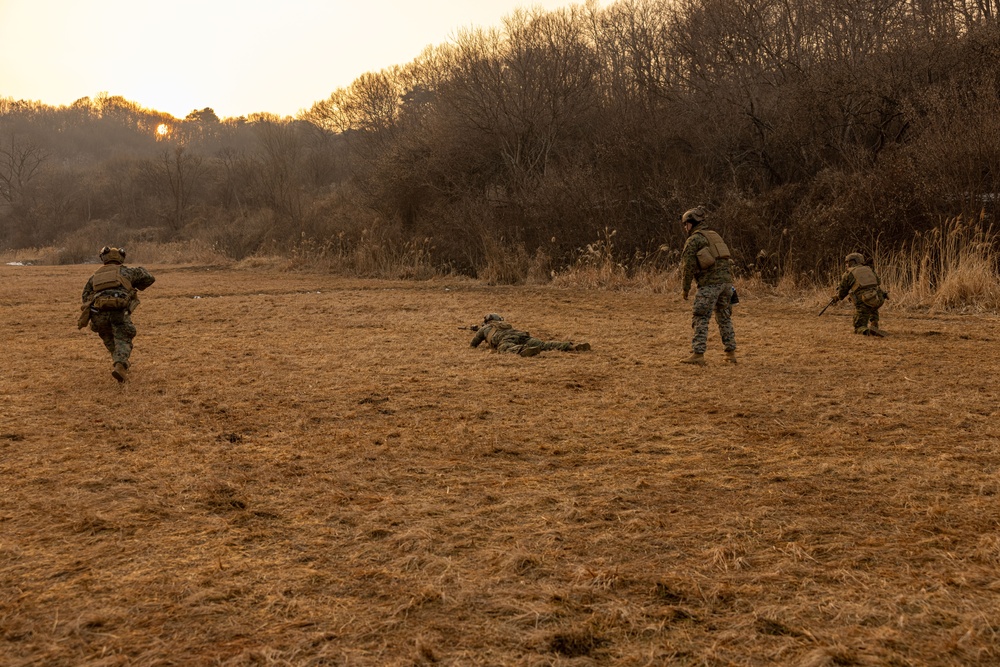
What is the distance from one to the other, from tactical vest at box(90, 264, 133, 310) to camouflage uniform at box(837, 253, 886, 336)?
27.6 feet

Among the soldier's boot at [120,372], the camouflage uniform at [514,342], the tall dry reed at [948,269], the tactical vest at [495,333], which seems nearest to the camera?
the soldier's boot at [120,372]

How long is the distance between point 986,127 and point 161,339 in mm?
14075

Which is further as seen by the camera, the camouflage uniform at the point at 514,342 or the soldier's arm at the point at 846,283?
the soldier's arm at the point at 846,283

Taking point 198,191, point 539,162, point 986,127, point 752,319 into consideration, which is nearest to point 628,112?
point 539,162

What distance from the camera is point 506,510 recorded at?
4.13 metres

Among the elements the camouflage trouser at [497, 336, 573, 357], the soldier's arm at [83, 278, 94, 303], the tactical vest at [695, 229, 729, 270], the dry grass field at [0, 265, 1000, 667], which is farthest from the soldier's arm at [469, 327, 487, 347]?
the soldier's arm at [83, 278, 94, 303]

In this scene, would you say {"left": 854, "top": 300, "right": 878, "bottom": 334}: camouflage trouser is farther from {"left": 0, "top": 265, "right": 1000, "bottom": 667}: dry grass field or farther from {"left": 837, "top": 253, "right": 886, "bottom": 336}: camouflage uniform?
{"left": 0, "top": 265, "right": 1000, "bottom": 667}: dry grass field

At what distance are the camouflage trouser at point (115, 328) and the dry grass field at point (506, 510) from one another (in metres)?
0.37

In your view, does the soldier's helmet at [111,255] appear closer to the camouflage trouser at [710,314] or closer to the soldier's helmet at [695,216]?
the soldier's helmet at [695,216]

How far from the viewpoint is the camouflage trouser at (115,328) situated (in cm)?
797

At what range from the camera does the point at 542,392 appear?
7.01 metres

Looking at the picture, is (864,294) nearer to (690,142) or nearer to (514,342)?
(514,342)

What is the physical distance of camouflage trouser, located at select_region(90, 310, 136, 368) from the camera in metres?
7.97

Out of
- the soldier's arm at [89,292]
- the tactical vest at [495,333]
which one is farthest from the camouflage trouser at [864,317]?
the soldier's arm at [89,292]
